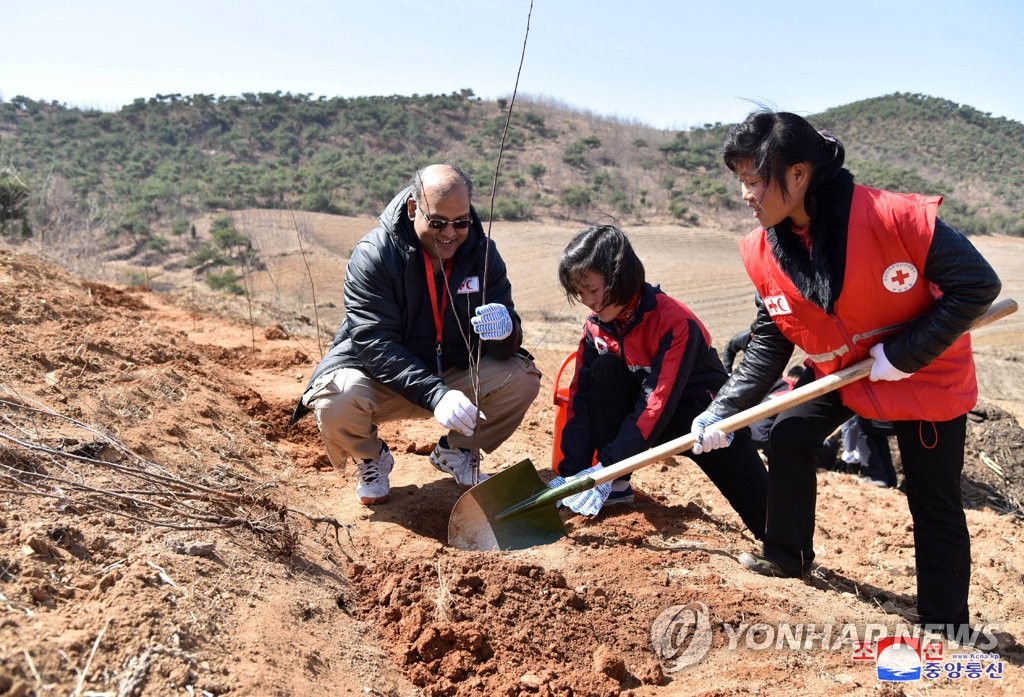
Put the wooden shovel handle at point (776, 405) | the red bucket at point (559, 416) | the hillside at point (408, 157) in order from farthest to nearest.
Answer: the hillside at point (408, 157)
the red bucket at point (559, 416)
the wooden shovel handle at point (776, 405)

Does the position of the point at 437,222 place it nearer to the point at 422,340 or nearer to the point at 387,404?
the point at 422,340

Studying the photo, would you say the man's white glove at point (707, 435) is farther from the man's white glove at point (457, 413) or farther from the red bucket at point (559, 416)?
the red bucket at point (559, 416)

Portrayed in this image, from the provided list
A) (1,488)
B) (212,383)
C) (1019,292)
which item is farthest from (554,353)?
(1019,292)

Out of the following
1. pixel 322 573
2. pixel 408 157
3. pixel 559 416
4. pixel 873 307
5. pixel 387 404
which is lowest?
pixel 322 573

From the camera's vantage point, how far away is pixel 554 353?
866 cm

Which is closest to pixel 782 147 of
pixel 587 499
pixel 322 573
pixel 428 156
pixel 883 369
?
pixel 883 369

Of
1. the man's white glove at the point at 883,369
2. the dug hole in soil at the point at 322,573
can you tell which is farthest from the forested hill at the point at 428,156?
the man's white glove at the point at 883,369

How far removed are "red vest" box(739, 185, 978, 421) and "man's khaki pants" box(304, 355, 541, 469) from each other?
47.6 inches

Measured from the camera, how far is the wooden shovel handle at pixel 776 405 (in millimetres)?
2674

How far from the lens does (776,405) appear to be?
2.80 meters

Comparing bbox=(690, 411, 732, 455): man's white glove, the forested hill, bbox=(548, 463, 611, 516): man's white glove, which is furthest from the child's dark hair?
the forested hill

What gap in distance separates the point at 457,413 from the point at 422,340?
1.88 ft

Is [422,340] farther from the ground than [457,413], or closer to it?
farther from the ground

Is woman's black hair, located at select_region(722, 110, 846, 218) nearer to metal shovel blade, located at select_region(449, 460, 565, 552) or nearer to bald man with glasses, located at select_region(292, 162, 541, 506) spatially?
bald man with glasses, located at select_region(292, 162, 541, 506)
